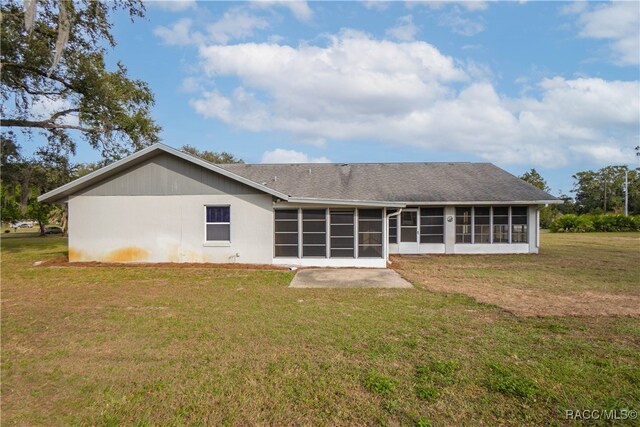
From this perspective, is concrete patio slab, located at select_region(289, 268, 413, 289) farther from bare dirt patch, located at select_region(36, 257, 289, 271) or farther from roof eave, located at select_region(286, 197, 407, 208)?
roof eave, located at select_region(286, 197, 407, 208)

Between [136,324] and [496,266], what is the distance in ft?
39.4

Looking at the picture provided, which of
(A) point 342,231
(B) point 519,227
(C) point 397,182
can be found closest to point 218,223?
(A) point 342,231

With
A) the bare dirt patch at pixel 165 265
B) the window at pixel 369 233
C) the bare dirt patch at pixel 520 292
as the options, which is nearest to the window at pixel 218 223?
the bare dirt patch at pixel 165 265

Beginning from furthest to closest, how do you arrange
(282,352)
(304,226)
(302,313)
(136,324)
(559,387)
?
(304,226), (302,313), (136,324), (282,352), (559,387)

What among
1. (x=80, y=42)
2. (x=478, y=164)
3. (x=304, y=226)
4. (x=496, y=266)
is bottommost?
(x=496, y=266)

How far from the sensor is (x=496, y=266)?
13383mm

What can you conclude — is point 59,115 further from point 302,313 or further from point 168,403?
point 168,403

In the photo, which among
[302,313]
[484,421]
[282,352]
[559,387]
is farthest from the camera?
[302,313]

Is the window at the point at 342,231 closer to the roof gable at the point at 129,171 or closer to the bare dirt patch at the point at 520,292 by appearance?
the bare dirt patch at the point at 520,292

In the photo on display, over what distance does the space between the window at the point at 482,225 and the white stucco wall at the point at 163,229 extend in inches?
408

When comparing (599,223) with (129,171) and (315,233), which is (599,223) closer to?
(315,233)

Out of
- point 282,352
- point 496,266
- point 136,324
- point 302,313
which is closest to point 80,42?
point 136,324

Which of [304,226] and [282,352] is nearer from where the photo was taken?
[282,352]

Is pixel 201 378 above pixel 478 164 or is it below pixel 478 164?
below
